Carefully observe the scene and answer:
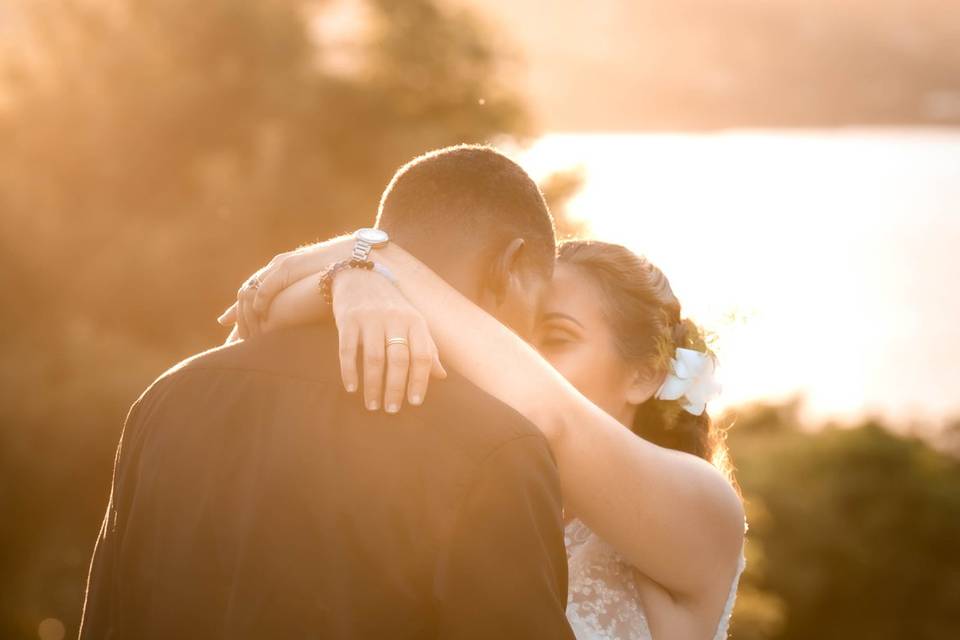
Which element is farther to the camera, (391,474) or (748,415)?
(748,415)

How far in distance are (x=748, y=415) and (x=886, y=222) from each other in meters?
19.6

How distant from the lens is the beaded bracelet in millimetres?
2537

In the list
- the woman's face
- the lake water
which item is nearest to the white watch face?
the woman's face

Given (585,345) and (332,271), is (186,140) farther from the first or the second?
(332,271)

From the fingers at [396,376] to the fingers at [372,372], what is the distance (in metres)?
0.01

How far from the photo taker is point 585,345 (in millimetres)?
3514

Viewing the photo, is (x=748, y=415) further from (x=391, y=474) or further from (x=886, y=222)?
(x=391, y=474)

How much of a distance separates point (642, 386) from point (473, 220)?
1.37 m

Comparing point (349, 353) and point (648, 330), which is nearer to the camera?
point (349, 353)

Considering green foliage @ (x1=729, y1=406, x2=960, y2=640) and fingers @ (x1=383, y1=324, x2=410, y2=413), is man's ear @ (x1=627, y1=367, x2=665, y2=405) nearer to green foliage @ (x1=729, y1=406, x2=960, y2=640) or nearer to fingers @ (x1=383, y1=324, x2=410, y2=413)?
fingers @ (x1=383, y1=324, x2=410, y2=413)

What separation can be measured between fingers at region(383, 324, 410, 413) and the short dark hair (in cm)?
38

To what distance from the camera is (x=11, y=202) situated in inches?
784

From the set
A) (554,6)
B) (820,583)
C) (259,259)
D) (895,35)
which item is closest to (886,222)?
(554,6)

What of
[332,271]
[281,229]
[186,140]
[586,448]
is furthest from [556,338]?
[186,140]
